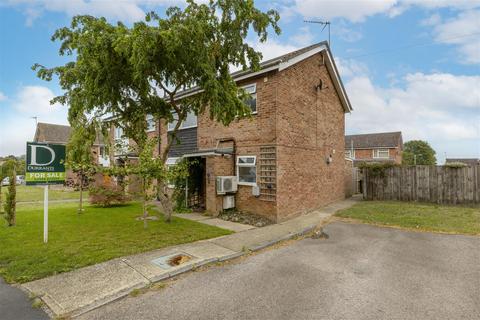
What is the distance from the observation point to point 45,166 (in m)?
6.48

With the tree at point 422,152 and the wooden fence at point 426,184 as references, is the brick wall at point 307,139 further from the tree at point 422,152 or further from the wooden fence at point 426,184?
the tree at point 422,152

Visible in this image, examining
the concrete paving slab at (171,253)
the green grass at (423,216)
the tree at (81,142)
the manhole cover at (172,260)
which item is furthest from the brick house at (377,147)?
the manhole cover at (172,260)

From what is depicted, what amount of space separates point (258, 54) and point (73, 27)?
5299mm

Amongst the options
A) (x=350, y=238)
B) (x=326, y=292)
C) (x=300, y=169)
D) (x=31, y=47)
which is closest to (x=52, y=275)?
(x=326, y=292)

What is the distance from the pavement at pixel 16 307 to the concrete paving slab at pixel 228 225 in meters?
5.10

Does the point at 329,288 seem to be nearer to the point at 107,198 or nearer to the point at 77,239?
the point at 77,239

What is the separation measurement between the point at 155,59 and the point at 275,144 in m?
4.73

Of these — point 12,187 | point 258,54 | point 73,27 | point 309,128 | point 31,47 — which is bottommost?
point 12,187

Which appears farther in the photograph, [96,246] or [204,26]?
[204,26]

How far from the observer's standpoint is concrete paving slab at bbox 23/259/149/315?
3.65 m

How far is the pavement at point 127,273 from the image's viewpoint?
372 cm

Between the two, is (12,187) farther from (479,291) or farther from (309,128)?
(479,291)

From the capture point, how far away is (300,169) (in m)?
10.4

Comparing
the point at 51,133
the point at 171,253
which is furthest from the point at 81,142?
the point at 51,133
